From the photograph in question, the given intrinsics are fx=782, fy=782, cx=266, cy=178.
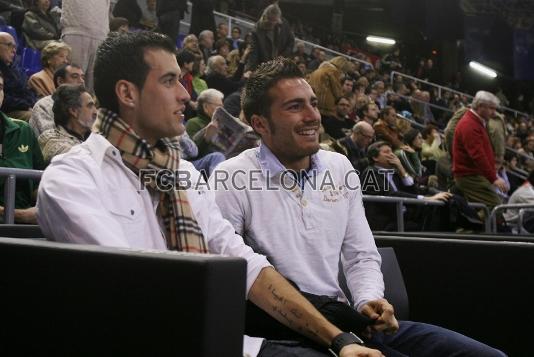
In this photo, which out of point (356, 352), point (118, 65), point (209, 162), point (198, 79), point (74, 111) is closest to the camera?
point (356, 352)

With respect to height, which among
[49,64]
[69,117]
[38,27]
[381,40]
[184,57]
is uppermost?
[381,40]

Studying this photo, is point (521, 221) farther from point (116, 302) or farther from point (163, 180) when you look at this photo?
point (116, 302)

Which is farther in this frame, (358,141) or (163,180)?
(358,141)

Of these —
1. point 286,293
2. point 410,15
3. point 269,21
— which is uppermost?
point 410,15

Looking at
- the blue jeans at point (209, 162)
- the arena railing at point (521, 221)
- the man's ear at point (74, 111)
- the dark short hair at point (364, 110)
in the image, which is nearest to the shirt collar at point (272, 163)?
the man's ear at point (74, 111)

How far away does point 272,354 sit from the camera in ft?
6.85

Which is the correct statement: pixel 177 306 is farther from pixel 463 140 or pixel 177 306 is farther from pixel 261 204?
pixel 463 140

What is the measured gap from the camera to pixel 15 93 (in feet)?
17.7

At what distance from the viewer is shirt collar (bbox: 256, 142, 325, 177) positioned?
2.50 metres

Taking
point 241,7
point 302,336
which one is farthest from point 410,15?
point 302,336

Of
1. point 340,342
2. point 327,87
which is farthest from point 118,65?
point 327,87

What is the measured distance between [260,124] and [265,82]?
0.14m

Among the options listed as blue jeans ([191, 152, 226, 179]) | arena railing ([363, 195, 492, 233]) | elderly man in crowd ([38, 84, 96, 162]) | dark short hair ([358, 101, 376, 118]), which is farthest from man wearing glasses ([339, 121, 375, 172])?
elderly man in crowd ([38, 84, 96, 162])

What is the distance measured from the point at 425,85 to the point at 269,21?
37.3ft
